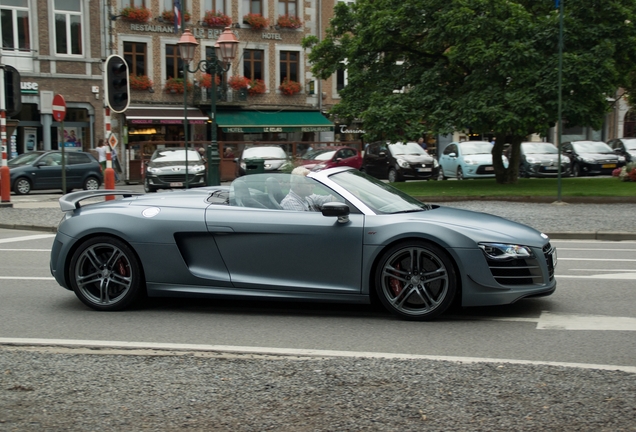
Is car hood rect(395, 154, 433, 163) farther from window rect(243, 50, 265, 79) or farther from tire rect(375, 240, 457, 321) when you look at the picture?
tire rect(375, 240, 457, 321)

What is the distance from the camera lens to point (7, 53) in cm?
3806

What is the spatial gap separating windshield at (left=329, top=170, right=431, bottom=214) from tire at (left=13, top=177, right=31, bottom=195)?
76.7 feet

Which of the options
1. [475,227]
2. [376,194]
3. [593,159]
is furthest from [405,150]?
[475,227]

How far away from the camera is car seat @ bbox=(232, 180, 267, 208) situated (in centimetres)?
736

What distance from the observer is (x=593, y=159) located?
3431 cm

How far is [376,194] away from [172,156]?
75.8 feet

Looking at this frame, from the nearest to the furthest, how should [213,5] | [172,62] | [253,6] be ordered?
1. [172,62]
2. [213,5]
3. [253,6]

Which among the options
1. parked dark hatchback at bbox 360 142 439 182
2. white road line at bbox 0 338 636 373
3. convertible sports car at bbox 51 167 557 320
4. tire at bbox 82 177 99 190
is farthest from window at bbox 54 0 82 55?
white road line at bbox 0 338 636 373

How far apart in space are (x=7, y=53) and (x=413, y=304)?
117 feet

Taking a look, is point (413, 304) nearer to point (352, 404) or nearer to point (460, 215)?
point (460, 215)

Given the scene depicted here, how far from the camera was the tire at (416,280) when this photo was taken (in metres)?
6.70

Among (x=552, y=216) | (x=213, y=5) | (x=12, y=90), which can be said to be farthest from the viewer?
(x=213, y=5)

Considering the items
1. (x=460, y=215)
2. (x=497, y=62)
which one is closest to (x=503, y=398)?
(x=460, y=215)

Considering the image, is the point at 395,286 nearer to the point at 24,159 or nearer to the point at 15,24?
the point at 24,159
